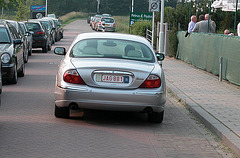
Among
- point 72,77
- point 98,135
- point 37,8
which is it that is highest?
point 37,8

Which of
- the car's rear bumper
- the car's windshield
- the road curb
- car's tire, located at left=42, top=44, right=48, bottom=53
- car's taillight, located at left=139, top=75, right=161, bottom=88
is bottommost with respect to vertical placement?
car's tire, located at left=42, top=44, right=48, bottom=53

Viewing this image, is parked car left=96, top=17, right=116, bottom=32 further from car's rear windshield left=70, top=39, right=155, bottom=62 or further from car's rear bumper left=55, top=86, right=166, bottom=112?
car's rear bumper left=55, top=86, right=166, bottom=112

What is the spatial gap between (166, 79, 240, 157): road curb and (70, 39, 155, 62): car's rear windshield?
1409 millimetres

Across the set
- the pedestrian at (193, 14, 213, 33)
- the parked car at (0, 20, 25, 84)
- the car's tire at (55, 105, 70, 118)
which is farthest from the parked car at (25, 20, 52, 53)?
the car's tire at (55, 105, 70, 118)

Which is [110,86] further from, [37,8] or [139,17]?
[37,8]

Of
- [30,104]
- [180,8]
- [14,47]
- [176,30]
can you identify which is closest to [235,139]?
[30,104]

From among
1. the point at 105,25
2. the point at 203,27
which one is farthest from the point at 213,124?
the point at 105,25

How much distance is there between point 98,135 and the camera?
786 cm

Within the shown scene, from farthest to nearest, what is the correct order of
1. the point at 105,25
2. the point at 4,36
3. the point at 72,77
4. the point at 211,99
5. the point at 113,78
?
the point at 105,25 < the point at 4,36 < the point at 211,99 < the point at 72,77 < the point at 113,78

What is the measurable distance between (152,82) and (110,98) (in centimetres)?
75

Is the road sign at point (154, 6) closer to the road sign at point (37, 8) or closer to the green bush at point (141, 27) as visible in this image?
the green bush at point (141, 27)

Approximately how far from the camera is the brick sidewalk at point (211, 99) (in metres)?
8.30

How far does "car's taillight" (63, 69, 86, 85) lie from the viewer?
330 inches

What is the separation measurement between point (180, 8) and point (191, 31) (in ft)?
18.1
